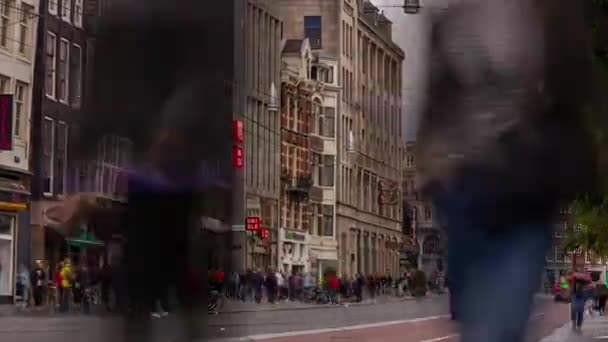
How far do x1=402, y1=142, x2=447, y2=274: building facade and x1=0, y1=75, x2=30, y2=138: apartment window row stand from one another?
29.3 metres

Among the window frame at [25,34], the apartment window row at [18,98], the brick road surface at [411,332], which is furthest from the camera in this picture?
the apartment window row at [18,98]

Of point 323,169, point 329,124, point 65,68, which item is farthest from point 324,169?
point 65,68

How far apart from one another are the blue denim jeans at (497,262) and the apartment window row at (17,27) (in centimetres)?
2523

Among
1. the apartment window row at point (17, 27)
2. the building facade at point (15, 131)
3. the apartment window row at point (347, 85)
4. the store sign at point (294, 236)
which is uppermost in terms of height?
the apartment window row at point (17, 27)

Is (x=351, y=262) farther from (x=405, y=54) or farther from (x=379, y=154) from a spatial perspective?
(x=405, y=54)

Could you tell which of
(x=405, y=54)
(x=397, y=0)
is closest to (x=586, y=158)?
(x=405, y=54)

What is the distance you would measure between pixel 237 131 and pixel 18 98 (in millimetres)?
30519

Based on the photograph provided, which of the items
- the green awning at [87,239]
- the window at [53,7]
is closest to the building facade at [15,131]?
the window at [53,7]

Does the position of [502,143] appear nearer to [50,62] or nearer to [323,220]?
[323,220]

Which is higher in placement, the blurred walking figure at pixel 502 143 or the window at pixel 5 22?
the window at pixel 5 22

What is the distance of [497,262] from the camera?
1987mm

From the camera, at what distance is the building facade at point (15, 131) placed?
30.8 m

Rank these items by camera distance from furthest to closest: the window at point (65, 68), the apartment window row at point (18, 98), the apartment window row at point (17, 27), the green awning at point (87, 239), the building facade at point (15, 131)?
1. the apartment window row at point (18, 98)
2. the building facade at point (15, 131)
3. the apartment window row at point (17, 27)
4. the window at point (65, 68)
5. the green awning at point (87, 239)

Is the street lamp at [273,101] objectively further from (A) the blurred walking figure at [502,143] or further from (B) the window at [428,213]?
(A) the blurred walking figure at [502,143]
